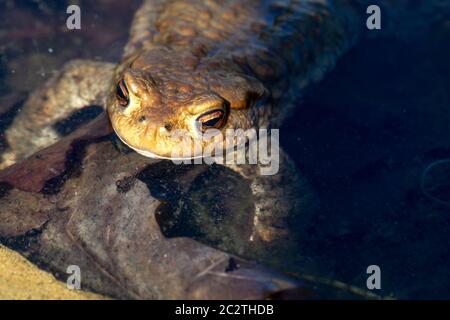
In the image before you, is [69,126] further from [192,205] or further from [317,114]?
[317,114]

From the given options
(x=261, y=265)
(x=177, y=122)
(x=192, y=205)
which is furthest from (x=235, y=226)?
(x=177, y=122)

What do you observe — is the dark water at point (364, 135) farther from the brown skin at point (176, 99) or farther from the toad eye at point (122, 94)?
the toad eye at point (122, 94)

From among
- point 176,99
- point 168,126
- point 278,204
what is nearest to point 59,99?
point 176,99

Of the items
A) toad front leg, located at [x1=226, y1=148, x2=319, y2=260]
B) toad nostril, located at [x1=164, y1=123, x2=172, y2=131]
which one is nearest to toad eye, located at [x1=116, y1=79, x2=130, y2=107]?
toad nostril, located at [x1=164, y1=123, x2=172, y2=131]

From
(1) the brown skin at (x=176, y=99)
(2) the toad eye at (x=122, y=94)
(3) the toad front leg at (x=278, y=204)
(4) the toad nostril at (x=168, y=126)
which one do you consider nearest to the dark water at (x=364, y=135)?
(3) the toad front leg at (x=278, y=204)

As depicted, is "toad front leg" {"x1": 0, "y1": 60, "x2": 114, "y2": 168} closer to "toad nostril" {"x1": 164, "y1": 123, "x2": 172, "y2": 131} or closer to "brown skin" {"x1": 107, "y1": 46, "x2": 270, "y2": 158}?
"brown skin" {"x1": 107, "y1": 46, "x2": 270, "y2": 158}

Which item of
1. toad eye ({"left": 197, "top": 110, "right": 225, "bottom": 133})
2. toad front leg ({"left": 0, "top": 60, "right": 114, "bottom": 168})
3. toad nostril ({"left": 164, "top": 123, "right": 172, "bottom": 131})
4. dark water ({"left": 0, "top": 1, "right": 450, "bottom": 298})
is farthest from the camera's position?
toad front leg ({"left": 0, "top": 60, "right": 114, "bottom": 168})
